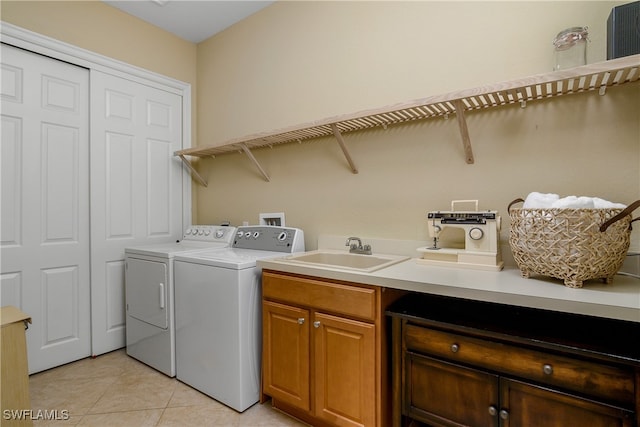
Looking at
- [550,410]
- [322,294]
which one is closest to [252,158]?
[322,294]

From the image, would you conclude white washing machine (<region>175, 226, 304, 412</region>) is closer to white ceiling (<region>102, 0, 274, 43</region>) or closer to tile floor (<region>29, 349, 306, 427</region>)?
tile floor (<region>29, 349, 306, 427</region>)

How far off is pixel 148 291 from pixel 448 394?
1.99m

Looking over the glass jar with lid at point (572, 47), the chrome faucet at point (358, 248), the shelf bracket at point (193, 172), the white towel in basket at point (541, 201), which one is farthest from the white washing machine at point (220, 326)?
the glass jar with lid at point (572, 47)

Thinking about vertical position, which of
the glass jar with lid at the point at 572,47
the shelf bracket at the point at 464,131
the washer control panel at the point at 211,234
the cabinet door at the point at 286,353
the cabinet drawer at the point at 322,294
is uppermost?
the glass jar with lid at the point at 572,47

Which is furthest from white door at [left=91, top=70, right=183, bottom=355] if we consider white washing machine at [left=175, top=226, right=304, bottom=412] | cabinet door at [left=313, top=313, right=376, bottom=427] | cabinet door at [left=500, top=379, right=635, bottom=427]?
cabinet door at [left=500, top=379, right=635, bottom=427]

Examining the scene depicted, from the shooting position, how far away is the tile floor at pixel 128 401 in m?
1.67

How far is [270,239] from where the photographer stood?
2.19 meters

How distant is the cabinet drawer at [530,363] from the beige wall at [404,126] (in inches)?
27.3

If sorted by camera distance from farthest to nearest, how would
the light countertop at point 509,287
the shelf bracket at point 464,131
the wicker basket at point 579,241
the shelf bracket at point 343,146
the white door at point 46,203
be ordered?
the white door at point 46,203 < the shelf bracket at point 343,146 < the shelf bracket at point 464,131 < the wicker basket at point 579,241 < the light countertop at point 509,287

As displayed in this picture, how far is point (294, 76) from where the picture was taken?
Answer: 2.34 meters

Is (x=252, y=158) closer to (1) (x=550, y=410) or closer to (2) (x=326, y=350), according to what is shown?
(2) (x=326, y=350)

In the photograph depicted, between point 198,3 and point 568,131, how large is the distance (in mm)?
2708

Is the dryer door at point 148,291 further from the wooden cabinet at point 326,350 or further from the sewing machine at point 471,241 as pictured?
the sewing machine at point 471,241

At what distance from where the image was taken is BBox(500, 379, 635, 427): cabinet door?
0.93 metres
